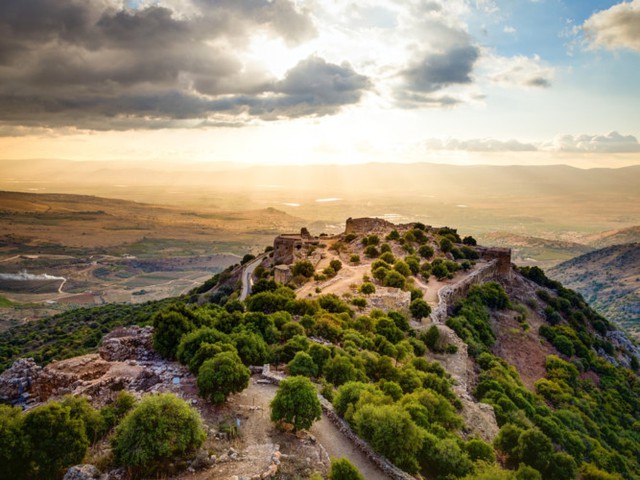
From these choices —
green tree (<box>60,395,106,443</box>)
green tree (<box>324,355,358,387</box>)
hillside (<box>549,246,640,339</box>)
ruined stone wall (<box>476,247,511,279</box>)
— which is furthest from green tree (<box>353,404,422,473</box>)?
hillside (<box>549,246,640,339</box>)

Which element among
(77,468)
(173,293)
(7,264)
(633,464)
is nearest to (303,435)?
(77,468)

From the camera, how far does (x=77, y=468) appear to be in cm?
1366

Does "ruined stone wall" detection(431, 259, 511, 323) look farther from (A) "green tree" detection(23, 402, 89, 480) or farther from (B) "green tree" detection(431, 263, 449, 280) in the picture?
(A) "green tree" detection(23, 402, 89, 480)

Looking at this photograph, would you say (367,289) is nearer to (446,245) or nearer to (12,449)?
(446,245)

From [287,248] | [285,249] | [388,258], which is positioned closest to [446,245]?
[388,258]

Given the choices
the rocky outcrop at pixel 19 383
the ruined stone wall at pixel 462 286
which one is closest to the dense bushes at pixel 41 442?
the rocky outcrop at pixel 19 383

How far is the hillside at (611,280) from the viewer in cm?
10450

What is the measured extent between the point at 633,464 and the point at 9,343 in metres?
75.9

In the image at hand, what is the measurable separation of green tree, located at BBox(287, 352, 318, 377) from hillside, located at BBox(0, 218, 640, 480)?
73mm

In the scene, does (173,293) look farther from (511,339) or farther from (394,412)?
(394,412)

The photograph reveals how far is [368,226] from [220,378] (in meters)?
63.4

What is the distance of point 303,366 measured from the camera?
2381 cm

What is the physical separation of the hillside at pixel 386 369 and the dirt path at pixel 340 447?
81 mm

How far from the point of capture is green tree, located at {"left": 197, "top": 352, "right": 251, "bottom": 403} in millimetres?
18875
